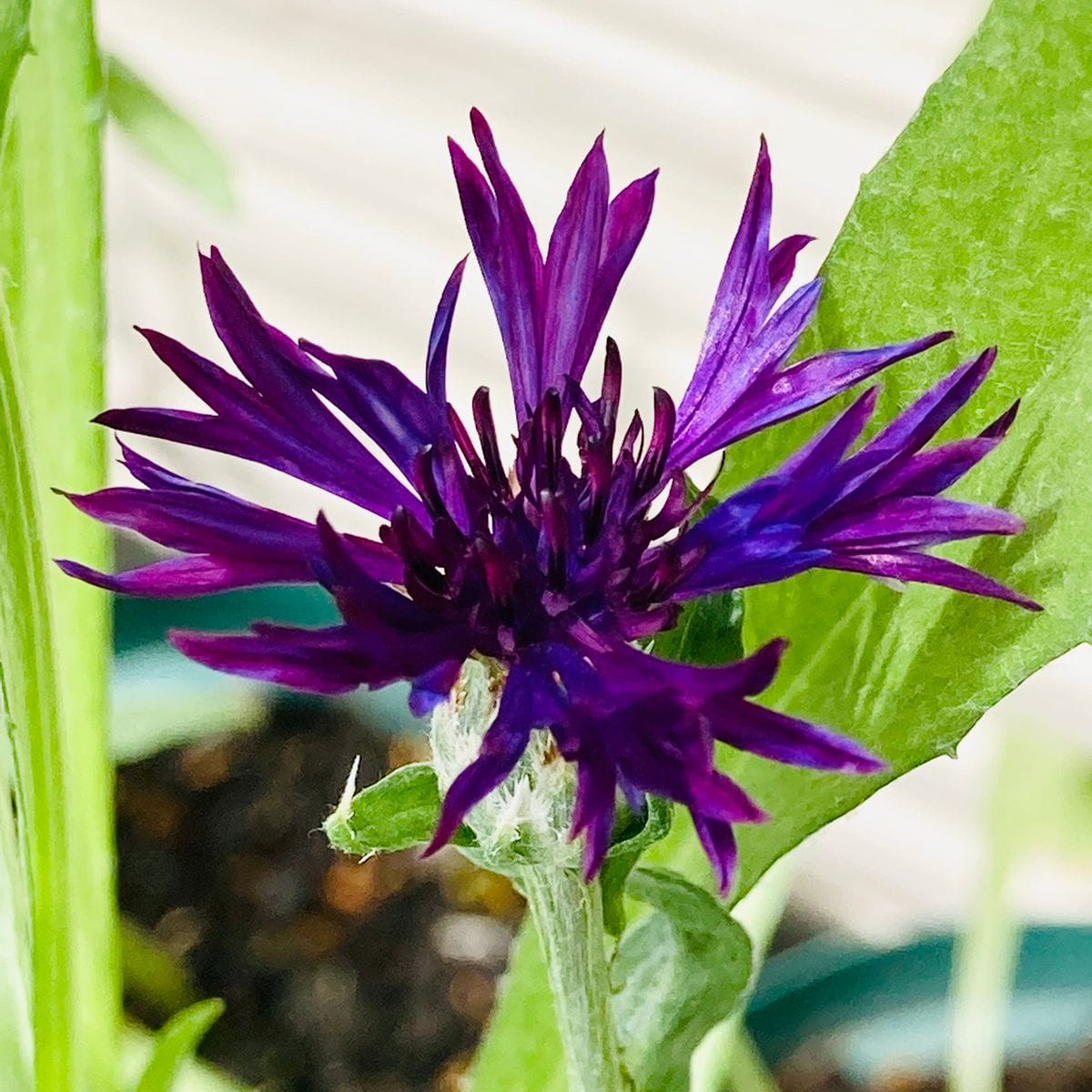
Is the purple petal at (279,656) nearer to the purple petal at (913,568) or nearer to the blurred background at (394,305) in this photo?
the purple petal at (913,568)

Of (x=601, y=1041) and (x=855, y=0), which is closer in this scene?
(x=601, y=1041)

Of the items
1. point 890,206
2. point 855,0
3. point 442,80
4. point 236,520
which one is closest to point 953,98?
point 890,206

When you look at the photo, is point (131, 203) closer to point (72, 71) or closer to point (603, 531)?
point (72, 71)

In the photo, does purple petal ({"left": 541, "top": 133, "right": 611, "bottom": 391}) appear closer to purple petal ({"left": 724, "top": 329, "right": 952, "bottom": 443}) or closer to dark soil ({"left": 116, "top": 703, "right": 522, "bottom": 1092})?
purple petal ({"left": 724, "top": 329, "right": 952, "bottom": 443})

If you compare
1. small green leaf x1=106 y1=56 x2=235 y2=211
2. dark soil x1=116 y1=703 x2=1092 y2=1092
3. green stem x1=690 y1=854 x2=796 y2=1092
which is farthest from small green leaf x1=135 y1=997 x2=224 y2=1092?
dark soil x1=116 y1=703 x2=1092 y2=1092

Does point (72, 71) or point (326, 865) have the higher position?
point (72, 71)

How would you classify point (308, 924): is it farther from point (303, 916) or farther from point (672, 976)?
point (672, 976)

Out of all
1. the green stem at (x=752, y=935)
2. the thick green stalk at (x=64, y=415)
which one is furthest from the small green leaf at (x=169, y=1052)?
the green stem at (x=752, y=935)
